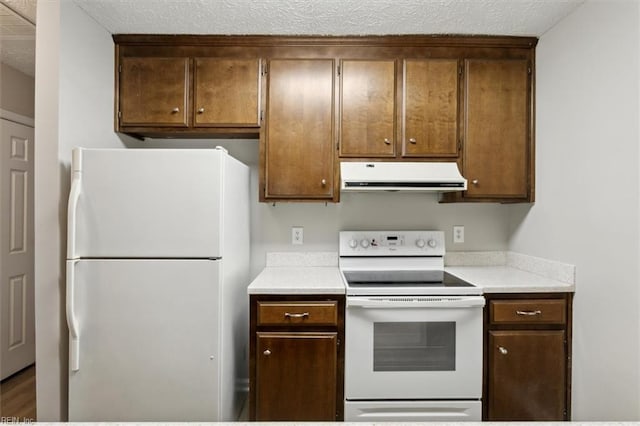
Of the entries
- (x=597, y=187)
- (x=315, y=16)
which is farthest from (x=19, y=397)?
(x=597, y=187)

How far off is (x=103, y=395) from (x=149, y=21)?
205 cm

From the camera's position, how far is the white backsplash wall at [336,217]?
2412 millimetres

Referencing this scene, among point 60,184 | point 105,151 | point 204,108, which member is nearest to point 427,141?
point 204,108

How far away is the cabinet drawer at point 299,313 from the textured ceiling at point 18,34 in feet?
7.17

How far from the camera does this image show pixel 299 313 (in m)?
1.78

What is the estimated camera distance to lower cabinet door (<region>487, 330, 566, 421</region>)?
1.77 metres

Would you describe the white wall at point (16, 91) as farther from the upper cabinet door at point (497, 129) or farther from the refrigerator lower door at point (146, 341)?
the upper cabinet door at point (497, 129)

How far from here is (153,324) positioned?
5.41 ft

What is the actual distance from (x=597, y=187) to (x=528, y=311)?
71 cm

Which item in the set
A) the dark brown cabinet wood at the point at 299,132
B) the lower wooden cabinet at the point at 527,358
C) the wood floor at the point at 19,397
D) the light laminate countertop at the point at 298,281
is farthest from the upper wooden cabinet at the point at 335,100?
the wood floor at the point at 19,397

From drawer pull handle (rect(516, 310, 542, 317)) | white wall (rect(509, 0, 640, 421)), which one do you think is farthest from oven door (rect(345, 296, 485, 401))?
white wall (rect(509, 0, 640, 421))

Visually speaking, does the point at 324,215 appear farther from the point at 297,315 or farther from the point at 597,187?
the point at 597,187

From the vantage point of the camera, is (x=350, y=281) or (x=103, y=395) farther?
(x=350, y=281)

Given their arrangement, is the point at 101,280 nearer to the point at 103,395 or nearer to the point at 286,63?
the point at 103,395
